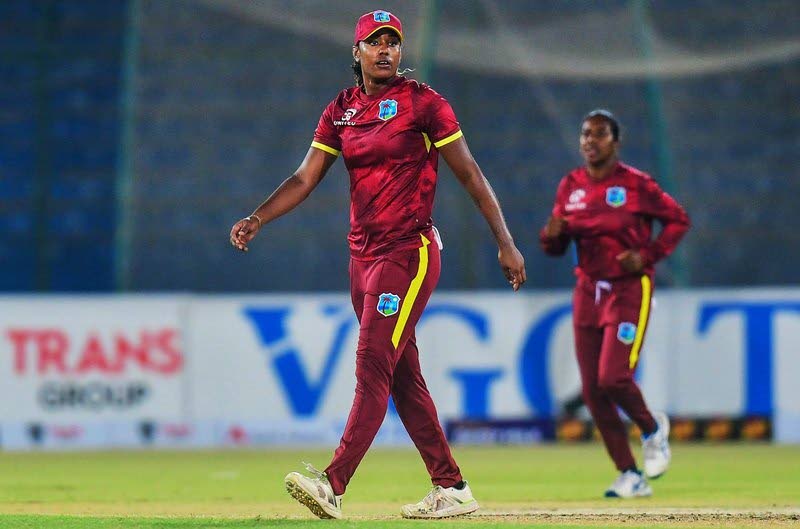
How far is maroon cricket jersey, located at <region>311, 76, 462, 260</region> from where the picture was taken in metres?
6.23

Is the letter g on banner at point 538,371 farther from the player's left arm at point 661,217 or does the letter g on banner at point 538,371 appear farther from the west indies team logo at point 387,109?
the west indies team logo at point 387,109

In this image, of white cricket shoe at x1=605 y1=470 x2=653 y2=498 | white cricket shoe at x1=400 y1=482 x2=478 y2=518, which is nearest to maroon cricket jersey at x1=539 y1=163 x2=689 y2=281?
white cricket shoe at x1=605 y1=470 x2=653 y2=498

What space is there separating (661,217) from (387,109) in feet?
10.7

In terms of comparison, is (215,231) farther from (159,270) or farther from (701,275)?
(701,275)

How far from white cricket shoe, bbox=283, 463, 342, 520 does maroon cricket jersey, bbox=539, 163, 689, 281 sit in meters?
3.21

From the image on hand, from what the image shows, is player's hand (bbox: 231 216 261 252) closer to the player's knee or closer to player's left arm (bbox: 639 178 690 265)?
the player's knee

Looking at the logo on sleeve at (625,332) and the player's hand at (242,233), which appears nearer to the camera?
the player's hand at (242,233)

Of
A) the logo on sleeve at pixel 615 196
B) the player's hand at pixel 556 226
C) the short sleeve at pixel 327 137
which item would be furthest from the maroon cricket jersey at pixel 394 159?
the logo on sleeve at pixel 615 196

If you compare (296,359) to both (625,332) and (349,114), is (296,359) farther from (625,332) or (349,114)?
(349,114)

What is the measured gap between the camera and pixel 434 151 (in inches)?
249

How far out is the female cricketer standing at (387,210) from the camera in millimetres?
6203

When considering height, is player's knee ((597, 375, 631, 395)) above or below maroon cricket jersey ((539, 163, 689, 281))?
below

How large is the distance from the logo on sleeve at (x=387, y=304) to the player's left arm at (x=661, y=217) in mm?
2882

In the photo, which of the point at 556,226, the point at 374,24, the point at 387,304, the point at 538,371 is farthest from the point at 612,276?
the point at 538,371
